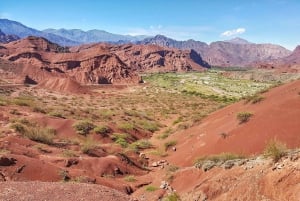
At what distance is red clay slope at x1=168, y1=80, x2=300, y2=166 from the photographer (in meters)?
19.2

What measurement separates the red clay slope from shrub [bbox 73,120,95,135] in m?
7.84

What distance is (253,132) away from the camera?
20.8m

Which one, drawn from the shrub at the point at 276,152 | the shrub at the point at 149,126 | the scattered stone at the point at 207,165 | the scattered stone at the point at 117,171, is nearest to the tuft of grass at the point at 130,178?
Answer: the scattered stone at the point at 117,171

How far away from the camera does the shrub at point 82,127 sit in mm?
30642

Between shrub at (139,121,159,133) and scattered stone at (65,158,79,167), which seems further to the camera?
shrub at (139,121,159,133)

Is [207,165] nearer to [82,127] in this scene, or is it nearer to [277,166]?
[277,166]

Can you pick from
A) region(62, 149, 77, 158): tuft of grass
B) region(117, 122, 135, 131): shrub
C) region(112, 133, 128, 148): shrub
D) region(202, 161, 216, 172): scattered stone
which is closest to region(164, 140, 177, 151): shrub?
region(112, 133, 128, 148): shrub

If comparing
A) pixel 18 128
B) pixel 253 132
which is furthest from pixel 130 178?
pixel 18 128

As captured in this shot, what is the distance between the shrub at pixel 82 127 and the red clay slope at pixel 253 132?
784cm

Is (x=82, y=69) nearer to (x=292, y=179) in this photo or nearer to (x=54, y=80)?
(x=54, y=80)

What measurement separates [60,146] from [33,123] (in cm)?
577

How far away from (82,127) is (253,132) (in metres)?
15.0

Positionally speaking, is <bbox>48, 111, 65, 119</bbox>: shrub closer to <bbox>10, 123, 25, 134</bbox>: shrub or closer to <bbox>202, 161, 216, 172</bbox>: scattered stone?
<bbox>10, 123, 25, 134</bbox>: shrub

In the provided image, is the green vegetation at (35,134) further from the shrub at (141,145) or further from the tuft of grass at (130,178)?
the shrub at (141,145)
